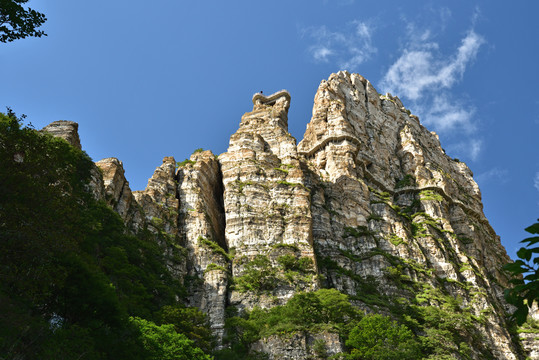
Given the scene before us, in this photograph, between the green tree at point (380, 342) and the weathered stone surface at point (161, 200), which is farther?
the weathered stone surface at point (161, 200)

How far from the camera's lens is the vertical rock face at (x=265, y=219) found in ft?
171

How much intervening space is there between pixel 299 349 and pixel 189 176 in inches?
1301

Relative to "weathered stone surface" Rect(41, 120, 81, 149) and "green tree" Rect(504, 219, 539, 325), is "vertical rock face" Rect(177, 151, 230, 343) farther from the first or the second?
"green tree" Rect(504, 219, 539, 325)

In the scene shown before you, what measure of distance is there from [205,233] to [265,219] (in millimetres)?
7833

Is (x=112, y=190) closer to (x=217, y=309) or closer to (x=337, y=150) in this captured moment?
(x=217, y=309)

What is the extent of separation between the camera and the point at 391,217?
2913 inches

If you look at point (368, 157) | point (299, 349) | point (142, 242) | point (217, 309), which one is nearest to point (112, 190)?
point (142, 242)

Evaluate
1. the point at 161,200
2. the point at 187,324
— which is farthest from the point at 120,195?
the point at 187,324

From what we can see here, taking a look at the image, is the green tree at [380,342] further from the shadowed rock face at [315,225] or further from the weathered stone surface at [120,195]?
the weathered stone surface at [120,195]

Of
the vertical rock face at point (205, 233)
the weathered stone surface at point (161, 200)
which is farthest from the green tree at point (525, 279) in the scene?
the weathered stone surface at point (161, 200)

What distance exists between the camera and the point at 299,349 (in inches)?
1612

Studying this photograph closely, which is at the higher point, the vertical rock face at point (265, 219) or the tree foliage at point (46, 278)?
the vertical rock face at point (265, 219)

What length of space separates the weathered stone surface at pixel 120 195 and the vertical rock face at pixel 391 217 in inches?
951

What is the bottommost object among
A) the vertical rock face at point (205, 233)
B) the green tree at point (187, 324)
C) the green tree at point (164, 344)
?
the green tree at point (164, 344)
